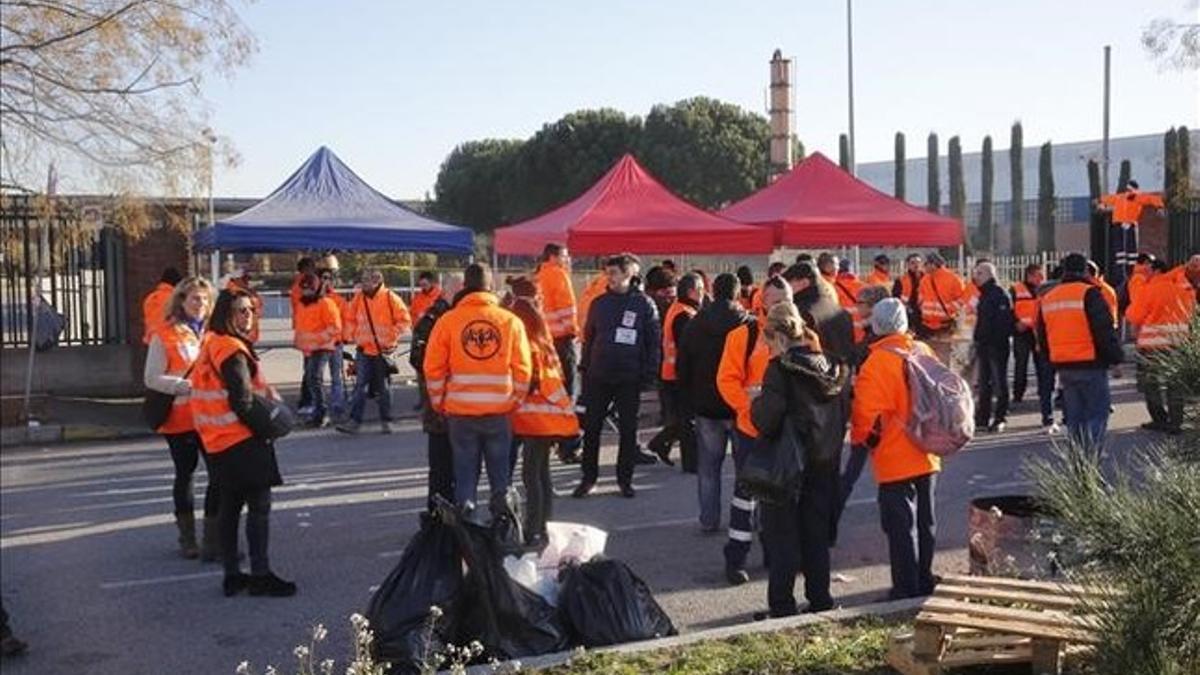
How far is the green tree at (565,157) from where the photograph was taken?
57.2 meters

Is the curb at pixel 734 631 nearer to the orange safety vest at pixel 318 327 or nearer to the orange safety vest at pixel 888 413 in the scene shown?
the orange safety vest at pixel 888 413

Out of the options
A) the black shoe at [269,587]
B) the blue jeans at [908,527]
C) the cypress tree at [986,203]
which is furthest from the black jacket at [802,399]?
the cypress tree at [986,203]

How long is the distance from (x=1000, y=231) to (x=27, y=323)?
2383 inches

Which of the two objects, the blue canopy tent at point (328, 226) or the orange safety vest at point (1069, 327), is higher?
the blue canopy tent at point (328, 226)

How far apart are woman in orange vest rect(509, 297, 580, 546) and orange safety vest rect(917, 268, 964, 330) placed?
20.1 feet

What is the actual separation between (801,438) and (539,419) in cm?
255

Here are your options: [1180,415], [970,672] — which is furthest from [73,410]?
[1180,415]

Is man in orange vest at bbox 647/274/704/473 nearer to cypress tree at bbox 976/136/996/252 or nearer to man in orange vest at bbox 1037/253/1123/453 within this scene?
man in orange vest at bbox 1037/253/1123/453

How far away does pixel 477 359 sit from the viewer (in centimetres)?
761

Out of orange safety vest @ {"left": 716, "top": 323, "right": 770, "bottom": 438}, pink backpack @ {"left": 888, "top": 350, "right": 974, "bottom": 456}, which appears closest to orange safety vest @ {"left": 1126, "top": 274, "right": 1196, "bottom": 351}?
orange safety vest @ {"left": 716, "top": 323, "right": 770, "bottom": 438}

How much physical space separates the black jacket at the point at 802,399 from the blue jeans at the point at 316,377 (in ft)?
29.2

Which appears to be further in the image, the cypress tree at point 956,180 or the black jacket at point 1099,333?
the cypress tree at point 956,180

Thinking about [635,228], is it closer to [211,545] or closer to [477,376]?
[477,376]

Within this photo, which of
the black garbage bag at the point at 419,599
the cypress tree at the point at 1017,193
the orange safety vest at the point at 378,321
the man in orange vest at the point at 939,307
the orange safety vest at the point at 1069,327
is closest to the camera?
the black garbage bag at the point at 419,599
